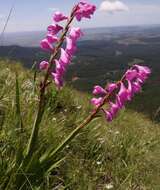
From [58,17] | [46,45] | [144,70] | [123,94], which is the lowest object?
[123,94]

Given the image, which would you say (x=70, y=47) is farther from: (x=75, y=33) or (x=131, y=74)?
(x=131, y=74)

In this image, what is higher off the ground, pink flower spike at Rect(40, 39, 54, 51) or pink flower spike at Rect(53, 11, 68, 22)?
pink flower spike at Rect(53, 11, 68, 22)

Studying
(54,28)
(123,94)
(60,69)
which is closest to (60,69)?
(60,69)

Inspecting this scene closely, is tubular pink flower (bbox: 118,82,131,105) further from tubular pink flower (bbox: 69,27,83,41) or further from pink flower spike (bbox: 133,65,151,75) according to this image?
tubular pink flower (bbox: 69,27,83,41)

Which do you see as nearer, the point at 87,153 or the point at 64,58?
the point at 64,58

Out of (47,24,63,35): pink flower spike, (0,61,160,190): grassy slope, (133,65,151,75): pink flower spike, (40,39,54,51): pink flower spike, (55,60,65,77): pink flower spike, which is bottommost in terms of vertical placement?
(0,61,160,190): grassy slope

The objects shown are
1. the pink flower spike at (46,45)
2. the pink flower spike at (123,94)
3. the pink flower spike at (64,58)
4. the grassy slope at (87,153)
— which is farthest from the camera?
the grassy slope at (87,153)

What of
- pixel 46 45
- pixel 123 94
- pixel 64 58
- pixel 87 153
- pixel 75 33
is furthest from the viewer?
pixel 87 153

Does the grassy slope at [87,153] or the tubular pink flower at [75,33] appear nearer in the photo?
the tubular pink flower at [75,33]

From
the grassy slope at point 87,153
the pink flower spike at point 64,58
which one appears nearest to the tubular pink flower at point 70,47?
the pink flower spike at point 64,58

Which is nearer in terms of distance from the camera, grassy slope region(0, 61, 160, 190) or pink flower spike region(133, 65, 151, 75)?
pink flower spike region(133, 65, 151, 75)

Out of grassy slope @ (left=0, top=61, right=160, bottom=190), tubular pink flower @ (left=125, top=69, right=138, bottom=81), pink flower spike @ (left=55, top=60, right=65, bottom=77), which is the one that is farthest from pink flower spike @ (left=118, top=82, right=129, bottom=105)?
grassy slope @ (left=0, top=61, right=160, bottom=190)

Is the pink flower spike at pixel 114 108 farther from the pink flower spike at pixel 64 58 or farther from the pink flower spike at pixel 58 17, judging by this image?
the pink flower spike at pixel 58 17

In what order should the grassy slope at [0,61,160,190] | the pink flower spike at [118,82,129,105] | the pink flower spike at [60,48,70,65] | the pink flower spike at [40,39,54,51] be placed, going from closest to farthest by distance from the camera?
the pink flower spike at [60,48,70,65]
the pink flower spike at [40,39,54,51]
the pink flower spike at [118,82,129,105]
the grassy slope at [0,61,160,190]
